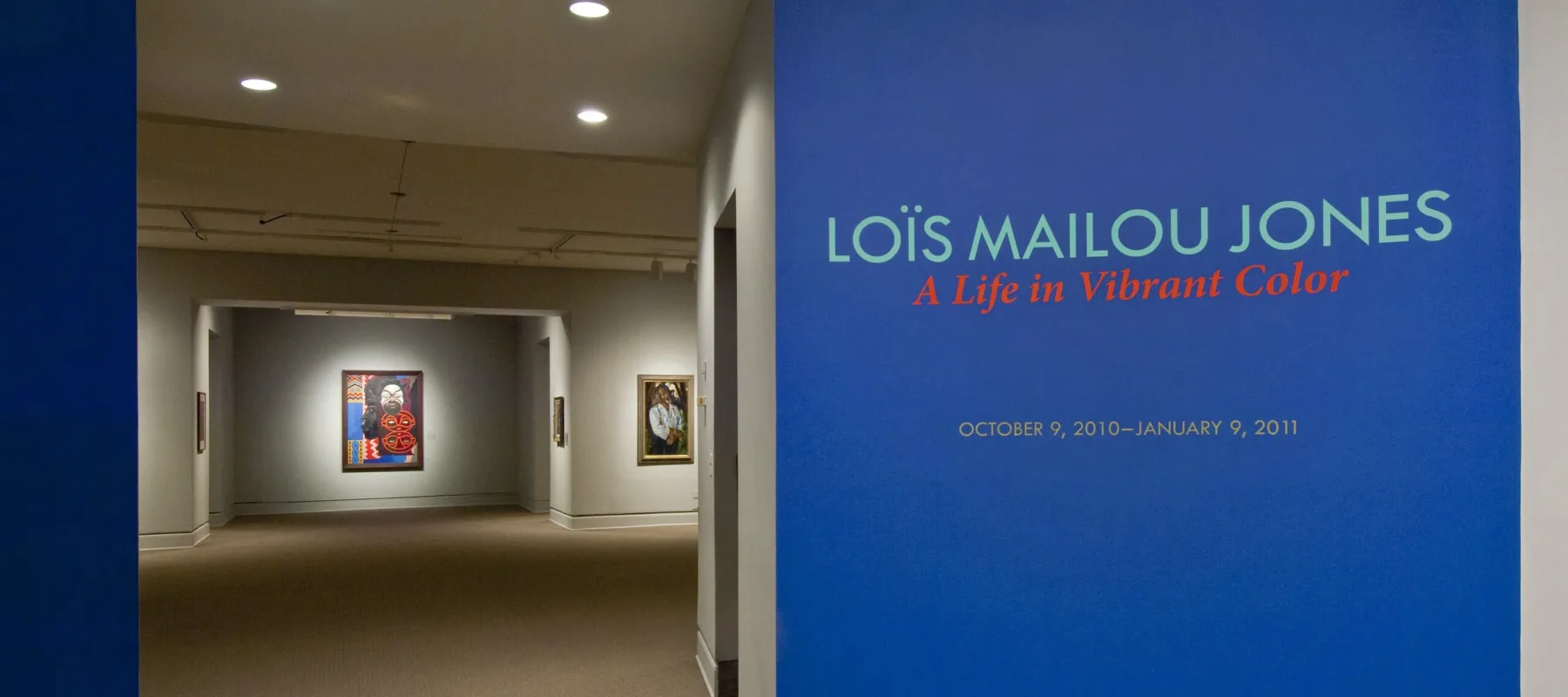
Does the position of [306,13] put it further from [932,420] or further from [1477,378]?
[1477,378]

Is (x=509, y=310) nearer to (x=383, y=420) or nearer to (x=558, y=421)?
(x=558, y=421)

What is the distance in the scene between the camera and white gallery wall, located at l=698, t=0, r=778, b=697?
3.82 m

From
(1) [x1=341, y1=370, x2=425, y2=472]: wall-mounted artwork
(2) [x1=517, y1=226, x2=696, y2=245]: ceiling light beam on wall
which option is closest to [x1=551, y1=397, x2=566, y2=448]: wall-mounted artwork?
(1) [x1=341, y1=370, x2=425, y2=472]: wall-mounted artwork

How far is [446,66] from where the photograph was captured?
535 cm

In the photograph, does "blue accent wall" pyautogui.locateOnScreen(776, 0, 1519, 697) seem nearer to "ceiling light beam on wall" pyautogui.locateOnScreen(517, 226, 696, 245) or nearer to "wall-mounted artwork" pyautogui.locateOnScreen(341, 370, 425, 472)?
"ceiling light beam on wall" pyautogui.locateOnScreen(517, 226, 696, 245)

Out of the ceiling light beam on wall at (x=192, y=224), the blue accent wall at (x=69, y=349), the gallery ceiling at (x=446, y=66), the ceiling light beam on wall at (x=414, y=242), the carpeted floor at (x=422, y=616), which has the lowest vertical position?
the carpeted floor at (x=422, y=616)

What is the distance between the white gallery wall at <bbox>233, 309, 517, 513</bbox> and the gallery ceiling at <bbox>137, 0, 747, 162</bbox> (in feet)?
37.1

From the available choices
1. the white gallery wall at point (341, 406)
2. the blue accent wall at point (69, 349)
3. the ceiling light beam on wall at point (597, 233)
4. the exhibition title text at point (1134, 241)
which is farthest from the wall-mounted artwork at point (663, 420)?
the blue accent wall at point (69, 349)

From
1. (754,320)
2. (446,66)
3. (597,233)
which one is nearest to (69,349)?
(754,320)

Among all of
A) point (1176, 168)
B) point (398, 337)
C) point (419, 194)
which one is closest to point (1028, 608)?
point (1176, 168)

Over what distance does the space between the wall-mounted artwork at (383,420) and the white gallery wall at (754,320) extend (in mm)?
13544

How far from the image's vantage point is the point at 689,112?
20.3 feet

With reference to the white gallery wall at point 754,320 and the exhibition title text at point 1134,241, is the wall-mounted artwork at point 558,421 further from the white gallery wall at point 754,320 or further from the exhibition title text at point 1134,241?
the exhibition title text at point 1134,241

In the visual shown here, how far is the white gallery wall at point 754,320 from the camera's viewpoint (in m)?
3.82
